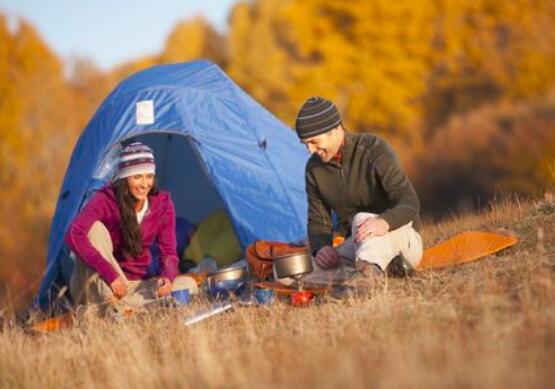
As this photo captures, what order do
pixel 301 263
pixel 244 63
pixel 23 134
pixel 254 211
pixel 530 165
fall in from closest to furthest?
1. pixel 301 263
2. pixel 254 211
3. pixel 530 165
4. pixel 23 134
5. pixel 244 63

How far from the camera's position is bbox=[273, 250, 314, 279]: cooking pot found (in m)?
6.06

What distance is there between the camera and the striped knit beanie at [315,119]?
6.17m

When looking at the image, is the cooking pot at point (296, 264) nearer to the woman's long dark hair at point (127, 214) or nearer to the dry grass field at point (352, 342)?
the dry grass field at point (352, 342)

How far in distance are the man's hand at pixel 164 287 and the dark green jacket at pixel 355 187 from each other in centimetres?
108

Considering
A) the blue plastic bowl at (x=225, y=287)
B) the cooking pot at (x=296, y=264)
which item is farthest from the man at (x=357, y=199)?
the blue plastic bowl at (x=225, y=287)

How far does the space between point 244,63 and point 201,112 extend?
1468 inches

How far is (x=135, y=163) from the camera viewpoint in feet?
22.5

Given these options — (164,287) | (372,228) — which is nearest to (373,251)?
(372,228)

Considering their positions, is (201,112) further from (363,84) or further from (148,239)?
(363,84)

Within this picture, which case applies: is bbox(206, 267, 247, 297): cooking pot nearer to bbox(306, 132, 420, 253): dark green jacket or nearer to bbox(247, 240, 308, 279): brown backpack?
bbox(247, 240, 308, 279): brown backpack

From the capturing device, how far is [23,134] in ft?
106

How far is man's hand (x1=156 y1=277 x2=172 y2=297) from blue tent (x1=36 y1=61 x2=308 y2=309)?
3.81ft

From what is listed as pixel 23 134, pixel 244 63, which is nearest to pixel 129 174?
pixel 23 134

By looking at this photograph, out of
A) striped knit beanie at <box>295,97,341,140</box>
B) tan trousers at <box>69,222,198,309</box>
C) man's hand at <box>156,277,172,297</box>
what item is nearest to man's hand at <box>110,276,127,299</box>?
tan trousers at <box>69,222,198,309</box>
